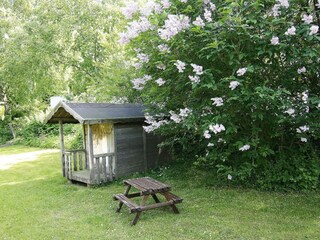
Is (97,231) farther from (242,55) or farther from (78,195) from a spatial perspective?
(242,55)

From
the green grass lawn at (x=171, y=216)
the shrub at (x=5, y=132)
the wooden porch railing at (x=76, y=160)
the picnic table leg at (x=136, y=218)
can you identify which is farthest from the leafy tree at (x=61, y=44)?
the picnic table leg at (x=136, y=218)

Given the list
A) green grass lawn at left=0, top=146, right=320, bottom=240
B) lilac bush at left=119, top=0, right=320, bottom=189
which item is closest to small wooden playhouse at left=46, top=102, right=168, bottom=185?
green grass lawn at left=0, top=146, right=320, bottom=240

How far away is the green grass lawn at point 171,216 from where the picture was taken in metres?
4.12

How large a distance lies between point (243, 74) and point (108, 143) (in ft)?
13.7

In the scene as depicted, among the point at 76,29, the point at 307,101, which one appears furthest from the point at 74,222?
the point at 76,29

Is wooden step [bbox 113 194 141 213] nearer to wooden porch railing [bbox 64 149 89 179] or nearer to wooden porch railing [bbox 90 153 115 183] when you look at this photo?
wooden porch railing [bbox 90 153 115 183]

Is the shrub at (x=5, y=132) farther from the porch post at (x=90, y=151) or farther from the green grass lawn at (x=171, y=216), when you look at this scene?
the porch post at (x=90, y=151)

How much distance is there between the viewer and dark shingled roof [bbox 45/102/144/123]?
6750mm

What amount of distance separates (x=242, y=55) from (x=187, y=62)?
0.93m

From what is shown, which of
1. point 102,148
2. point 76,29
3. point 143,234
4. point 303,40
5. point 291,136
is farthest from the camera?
point 76,29

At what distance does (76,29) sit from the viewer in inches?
579

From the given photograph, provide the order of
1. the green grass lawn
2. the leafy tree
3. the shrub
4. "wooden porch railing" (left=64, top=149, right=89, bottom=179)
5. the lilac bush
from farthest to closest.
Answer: the shrub → the leafy tree → "wooden porch railing" (left=64, top=149, right=89, bottom=179) → the lilac bush → the green grass lawn

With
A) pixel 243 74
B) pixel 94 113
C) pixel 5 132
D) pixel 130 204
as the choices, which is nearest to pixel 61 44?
pixel 94 113

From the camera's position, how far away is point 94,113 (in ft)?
23.2
